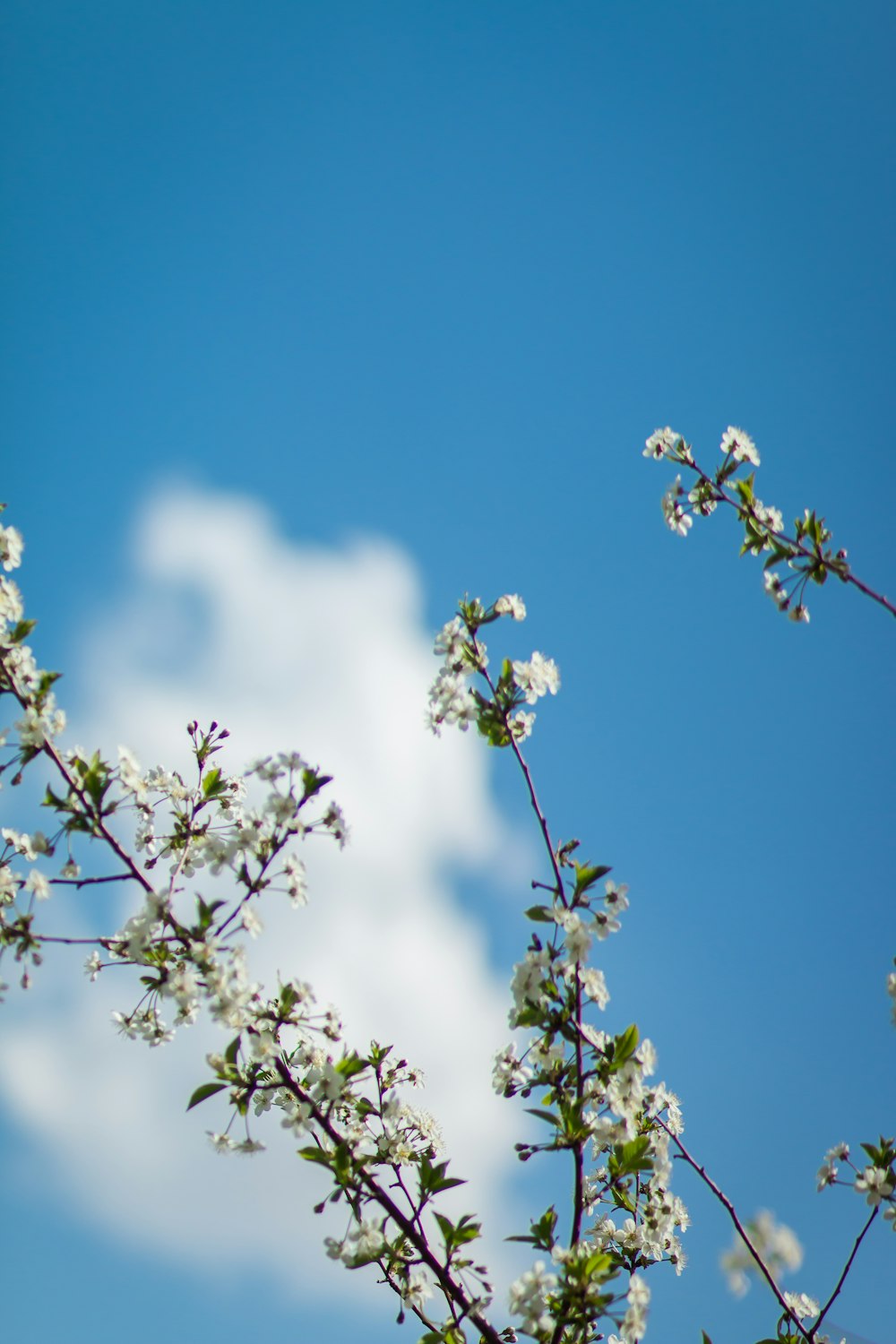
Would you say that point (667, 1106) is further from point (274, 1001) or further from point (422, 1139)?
point (274, 1001)

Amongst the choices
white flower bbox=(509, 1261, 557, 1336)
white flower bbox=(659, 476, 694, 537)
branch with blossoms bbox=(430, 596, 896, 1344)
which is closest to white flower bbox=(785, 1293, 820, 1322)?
branch with blossoms bbox=(430, 596, 896, 1344)

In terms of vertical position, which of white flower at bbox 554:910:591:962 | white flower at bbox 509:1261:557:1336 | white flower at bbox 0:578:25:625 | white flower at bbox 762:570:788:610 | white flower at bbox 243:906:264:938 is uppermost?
white flower at bbox 762:570:788:610

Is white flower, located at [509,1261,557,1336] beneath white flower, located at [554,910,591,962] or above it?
beneath

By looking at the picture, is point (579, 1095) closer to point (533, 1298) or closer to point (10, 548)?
point (533, 1298)

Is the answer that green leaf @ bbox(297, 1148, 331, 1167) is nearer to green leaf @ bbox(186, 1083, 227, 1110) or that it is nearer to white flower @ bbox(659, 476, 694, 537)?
green leaf @ bbox(186, 1083, 227, 1110)

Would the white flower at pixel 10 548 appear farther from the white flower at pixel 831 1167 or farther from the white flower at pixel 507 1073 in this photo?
the white flower at pixel 831 1167

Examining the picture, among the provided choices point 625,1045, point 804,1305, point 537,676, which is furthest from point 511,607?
point 804,1305

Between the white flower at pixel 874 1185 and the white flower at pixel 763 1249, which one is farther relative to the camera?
the white flower at pixel 874 1185

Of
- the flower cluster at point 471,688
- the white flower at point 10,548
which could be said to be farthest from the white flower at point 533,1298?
the white flower at point 10,548

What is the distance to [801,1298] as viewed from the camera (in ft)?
15.0

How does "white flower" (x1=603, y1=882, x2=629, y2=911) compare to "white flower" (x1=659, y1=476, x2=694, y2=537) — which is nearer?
"white flower" (x1=603, y1=882, x2=629, y2=911)

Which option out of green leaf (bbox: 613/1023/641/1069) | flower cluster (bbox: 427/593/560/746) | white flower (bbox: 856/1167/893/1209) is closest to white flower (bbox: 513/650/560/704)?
flower cluster (bbox: 427/593/560/746)

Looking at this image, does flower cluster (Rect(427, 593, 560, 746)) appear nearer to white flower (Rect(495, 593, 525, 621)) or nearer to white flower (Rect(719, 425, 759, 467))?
white flower (Rect(495, 593, 525, 621))

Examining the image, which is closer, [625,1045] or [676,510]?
[625,1045]
